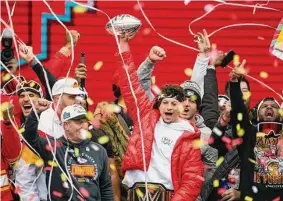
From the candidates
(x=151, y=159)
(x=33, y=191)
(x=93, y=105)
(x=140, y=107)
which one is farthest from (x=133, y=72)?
(x=93, y=105)

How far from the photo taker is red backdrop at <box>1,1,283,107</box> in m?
11.6

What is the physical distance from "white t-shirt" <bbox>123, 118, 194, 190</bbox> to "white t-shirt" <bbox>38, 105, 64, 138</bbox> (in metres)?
Answer: 0.65

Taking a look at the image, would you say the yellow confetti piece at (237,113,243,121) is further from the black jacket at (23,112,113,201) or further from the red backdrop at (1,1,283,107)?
the red backdrop at (1,1,283,107)

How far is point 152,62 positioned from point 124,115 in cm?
74

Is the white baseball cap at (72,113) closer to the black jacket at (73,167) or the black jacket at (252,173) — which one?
the black jacket at (73,167)

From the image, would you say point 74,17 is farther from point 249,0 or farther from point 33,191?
point 33,191

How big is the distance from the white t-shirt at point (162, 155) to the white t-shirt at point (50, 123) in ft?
2.13

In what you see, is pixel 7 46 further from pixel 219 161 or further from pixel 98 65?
pixel 98 65

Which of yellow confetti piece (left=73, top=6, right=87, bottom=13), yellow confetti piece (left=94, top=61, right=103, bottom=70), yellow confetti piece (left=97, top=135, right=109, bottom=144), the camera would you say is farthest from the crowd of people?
yellow confetti piece (left=73, top=6, right=87, bottom=13)

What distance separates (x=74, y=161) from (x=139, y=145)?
1.90ft

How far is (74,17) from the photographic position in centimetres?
1172

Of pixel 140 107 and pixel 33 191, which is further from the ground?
pixel 140 107

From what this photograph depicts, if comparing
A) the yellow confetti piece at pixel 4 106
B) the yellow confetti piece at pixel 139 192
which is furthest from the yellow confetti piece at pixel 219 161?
the yellow confetti piece at pixel 4 106

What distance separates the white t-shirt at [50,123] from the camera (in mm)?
7590
